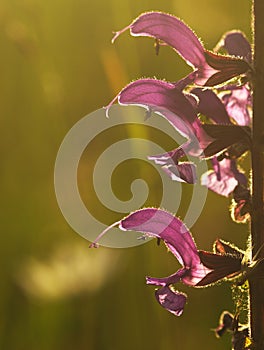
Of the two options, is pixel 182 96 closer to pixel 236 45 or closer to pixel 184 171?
pixel 184 171

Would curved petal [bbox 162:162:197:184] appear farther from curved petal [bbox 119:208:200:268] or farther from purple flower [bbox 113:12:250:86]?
purple flower [bbox 113:12:250:86]

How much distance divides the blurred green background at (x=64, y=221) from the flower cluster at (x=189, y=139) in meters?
1.22

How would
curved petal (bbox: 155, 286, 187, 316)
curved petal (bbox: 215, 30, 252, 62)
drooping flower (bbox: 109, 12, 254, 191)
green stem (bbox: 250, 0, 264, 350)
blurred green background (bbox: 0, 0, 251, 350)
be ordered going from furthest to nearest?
blurred green background (bbox: 0, 0, 251, 350), curved petal (bbox: 215, 30, 252, 62), drooping flower (bbox: 109, 12, 254, 191), curved petal (bbox: 155, 286, 187, 316), green stem (bbox: 250, 0, 264, 350)

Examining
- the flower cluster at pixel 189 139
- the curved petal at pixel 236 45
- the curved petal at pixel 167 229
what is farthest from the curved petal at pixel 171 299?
the curved petal at pixel 236 45

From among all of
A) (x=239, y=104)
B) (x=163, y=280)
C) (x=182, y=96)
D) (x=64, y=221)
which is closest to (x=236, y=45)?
(x=239, y=104)

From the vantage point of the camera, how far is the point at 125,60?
5.77m

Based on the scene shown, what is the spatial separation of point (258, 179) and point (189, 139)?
1.20 feet

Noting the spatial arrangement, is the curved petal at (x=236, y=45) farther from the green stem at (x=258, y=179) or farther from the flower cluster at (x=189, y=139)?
the green stem at (x=258, y=179)

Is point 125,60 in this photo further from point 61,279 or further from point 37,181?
point 61,279

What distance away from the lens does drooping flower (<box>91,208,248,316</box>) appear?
2379 millimetres

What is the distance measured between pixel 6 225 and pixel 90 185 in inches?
28.6

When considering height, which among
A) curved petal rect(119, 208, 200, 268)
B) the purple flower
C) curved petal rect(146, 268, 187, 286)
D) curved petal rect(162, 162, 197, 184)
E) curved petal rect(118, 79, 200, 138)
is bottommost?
curved petal rect(146, 268, 187, 286)

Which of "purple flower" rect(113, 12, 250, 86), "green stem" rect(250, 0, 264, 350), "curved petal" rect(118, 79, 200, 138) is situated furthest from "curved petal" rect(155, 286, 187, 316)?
"purple flower" rect(113, 12, 250, 86)

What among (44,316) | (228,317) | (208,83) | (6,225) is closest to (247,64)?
(208,83)
